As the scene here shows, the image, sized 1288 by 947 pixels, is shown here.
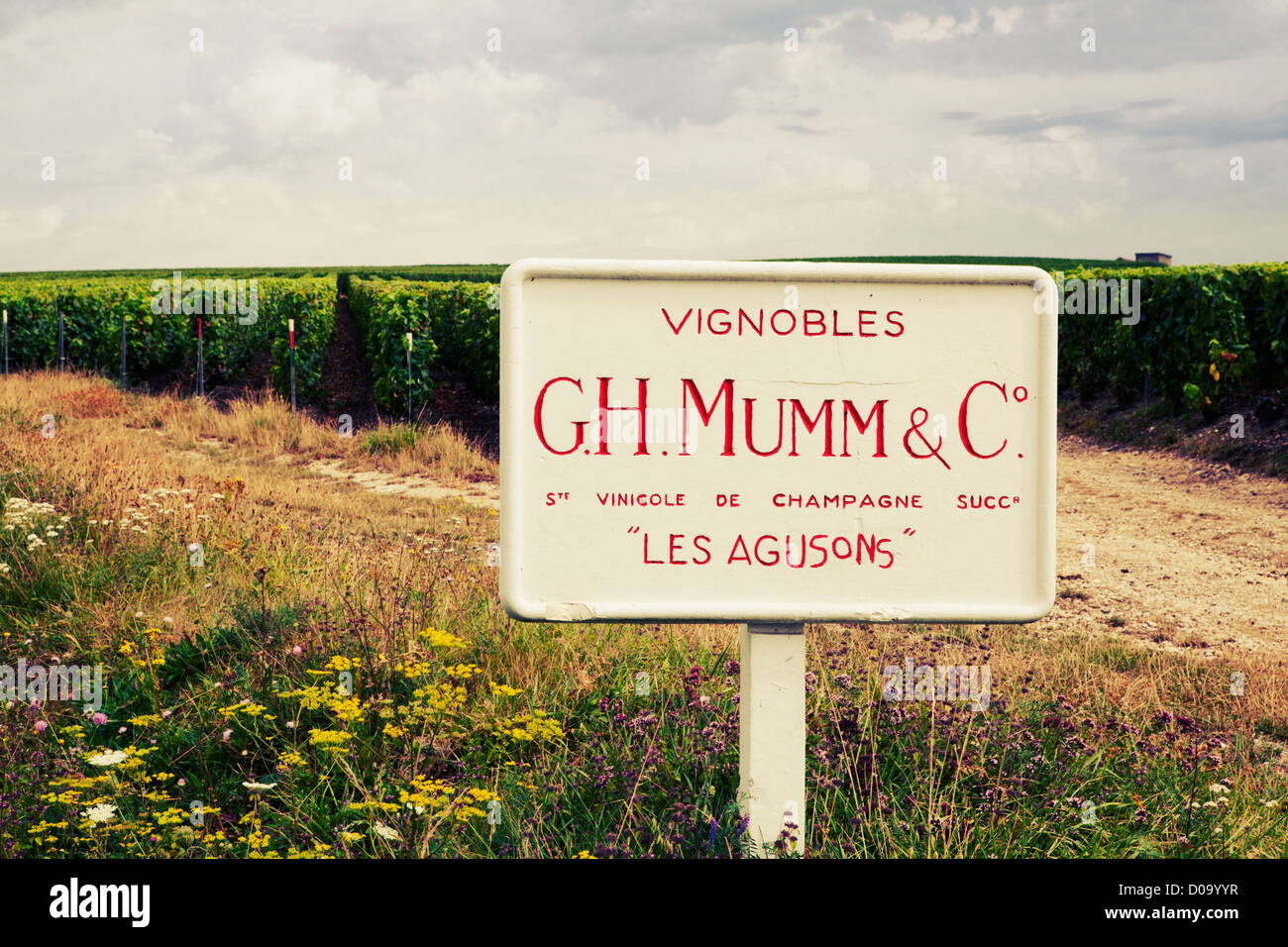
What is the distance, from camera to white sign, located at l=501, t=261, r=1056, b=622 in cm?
233

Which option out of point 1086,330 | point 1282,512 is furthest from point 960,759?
point 1086,330

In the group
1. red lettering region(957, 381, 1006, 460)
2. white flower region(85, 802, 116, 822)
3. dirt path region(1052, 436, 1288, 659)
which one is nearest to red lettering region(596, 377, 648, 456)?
red lettering region(957, 381, 1006, 460)

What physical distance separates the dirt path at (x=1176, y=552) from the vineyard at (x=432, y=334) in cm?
177

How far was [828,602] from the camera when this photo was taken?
236 cm

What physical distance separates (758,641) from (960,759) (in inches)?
38.8

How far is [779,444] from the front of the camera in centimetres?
236

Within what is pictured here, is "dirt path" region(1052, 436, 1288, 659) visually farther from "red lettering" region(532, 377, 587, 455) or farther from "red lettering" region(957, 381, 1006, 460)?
"red lettering" region(532, 377, 587, 455)

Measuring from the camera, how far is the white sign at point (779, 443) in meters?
2.33

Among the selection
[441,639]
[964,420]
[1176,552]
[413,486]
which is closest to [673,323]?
[964,420]

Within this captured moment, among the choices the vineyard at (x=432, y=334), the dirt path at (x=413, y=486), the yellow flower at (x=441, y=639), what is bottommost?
the yellow flower at (x=441, y=639)

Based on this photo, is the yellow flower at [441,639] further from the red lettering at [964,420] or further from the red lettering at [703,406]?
the red lettering at [964,420]

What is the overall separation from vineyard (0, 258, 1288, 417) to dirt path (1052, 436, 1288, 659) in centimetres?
177

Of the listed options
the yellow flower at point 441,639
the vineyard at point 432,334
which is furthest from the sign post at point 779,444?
the vineyard at point 432,334

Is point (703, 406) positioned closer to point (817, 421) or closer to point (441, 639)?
point (817, 421)
